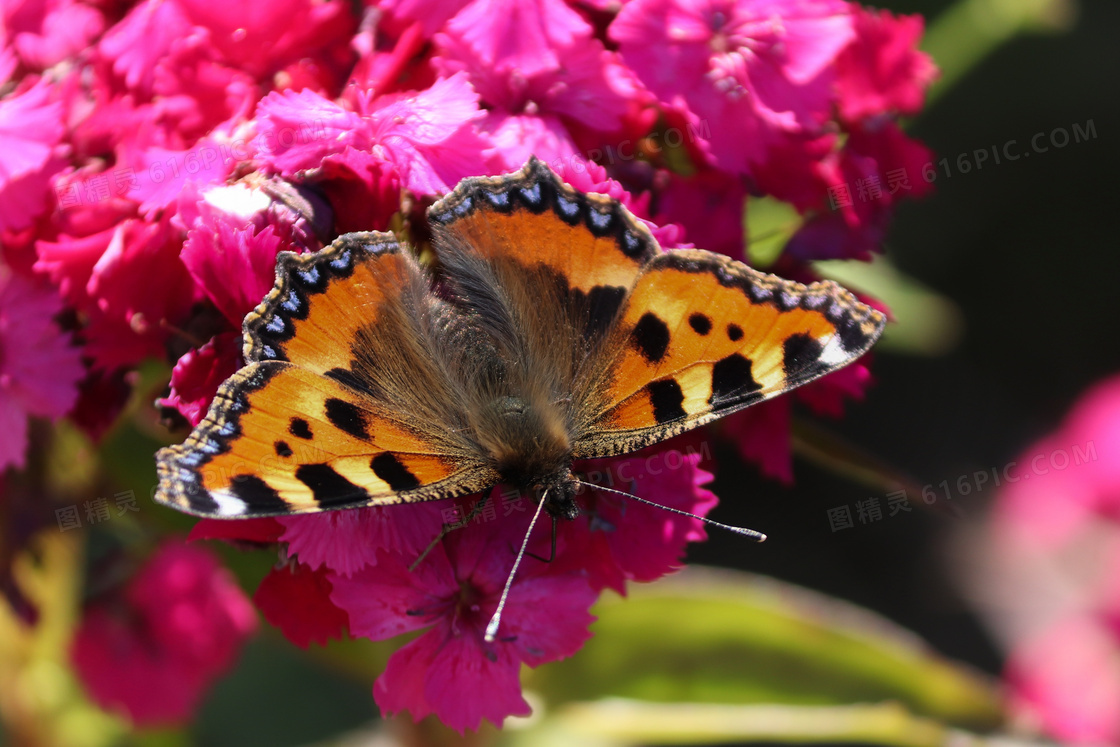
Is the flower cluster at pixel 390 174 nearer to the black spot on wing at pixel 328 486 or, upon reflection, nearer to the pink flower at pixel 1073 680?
the black spot on wing at pixel 328 486

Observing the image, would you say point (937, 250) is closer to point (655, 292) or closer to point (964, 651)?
point (964, 651)

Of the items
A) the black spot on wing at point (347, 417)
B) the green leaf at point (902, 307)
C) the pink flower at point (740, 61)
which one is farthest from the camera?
the green leaf at point (902, 307)

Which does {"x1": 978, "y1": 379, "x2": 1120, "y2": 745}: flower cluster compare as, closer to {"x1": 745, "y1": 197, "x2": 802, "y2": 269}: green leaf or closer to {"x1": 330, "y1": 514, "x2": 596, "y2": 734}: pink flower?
{"x1": 745, "y1": 197, "x2": 802, "y2": 269}: green leaf

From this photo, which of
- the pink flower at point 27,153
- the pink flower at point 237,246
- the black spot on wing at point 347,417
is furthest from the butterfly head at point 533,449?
the pink flower at point 27,153

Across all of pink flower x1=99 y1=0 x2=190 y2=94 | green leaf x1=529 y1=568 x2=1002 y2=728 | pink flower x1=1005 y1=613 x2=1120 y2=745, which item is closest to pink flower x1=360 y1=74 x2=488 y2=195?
pink flower x1=99 y1=0 x2=190 y2=94

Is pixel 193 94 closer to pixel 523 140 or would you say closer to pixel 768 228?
pixel 523 140

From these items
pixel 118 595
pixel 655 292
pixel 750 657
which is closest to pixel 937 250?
pixel 750 657
